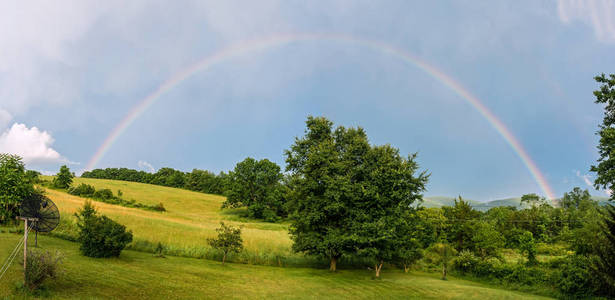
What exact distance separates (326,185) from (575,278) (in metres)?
20.2

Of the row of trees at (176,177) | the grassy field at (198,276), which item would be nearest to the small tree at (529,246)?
the grassy field at (198,276)

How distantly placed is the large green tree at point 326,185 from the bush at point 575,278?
54.2 feet

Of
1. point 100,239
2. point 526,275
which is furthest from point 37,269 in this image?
point 526,275

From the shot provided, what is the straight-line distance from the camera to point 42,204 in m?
13.7

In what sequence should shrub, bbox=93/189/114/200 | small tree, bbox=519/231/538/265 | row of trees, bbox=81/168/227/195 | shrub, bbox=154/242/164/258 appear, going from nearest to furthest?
1. shrub, bbox=154/242/164/258
2. small tree, bbox=519/231/538/265
3. shrub, bbox=93/189/114/200
4. row of trees, bbox=81/168/227/195

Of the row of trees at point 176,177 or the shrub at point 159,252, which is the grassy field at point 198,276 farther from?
the row of trees at point 176,177

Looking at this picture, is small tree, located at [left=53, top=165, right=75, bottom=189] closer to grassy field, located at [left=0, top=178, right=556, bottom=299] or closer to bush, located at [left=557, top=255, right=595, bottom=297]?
grassy field, located at [left=0, top=178, right=556, bottom=299]

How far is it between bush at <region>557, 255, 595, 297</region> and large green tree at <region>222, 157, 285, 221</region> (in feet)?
172

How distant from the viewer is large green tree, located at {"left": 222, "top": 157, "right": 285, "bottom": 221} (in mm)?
69375

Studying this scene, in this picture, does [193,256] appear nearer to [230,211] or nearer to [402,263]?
[402,263]

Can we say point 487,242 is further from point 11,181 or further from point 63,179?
point 63,179

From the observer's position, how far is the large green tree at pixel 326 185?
2350cm

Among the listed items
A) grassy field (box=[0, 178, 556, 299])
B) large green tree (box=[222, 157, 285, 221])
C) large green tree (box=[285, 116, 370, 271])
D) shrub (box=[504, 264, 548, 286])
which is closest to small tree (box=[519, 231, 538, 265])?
shrub (box=[504, 264, 548, 286])

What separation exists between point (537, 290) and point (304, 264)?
19904 mm
